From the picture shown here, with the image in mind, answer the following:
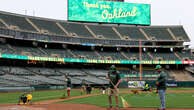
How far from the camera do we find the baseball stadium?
4756 centimetres

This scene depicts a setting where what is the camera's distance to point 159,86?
10438 mm

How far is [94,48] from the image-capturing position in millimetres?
64500

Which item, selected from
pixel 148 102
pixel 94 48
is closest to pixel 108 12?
pixel 94 48

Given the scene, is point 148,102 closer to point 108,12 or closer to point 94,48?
point 94,48

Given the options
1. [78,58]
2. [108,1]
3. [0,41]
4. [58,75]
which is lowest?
[58,75]

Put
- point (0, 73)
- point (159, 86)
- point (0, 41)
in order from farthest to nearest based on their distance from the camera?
1. point (0, 41)
2. point (0, 73)
3. point (159, 86)

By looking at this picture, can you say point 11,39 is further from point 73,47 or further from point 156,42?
point 156,42

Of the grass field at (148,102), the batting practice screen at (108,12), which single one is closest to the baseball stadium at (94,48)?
the batting practice screen at (108,12)

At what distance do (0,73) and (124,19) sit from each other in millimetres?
39105

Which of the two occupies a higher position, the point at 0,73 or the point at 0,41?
the point at 0,41

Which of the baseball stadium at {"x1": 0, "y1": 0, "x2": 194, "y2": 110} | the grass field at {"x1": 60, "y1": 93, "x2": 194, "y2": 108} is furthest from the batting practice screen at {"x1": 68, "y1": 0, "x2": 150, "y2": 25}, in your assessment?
the grass field at {"x1": 60, "y1": 93, "x2": 194, "y2": 108}

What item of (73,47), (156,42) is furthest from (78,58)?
(156,42)

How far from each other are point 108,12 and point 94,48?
38.0ft

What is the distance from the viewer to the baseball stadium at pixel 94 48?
156 feet
